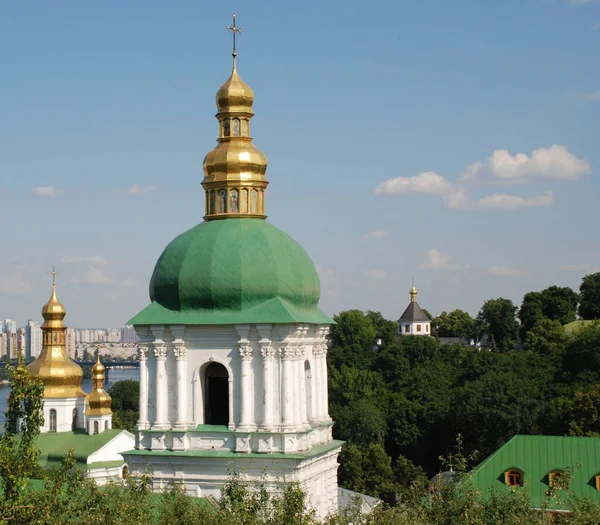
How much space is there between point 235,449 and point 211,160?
211 inches

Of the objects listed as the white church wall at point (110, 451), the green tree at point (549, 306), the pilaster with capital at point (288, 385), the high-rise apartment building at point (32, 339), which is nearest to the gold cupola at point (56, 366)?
the white church wall at point (110, 451)

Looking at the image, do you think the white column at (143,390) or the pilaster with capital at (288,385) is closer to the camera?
the pilaster with capital at (288,385)

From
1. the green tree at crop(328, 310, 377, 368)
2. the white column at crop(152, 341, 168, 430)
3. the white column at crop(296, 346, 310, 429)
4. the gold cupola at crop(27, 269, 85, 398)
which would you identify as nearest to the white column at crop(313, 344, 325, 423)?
the white column at crop(296, 346, 310, 429)

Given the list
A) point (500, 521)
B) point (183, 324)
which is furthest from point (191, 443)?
point (500, 521)

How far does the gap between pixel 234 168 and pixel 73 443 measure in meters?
17.4

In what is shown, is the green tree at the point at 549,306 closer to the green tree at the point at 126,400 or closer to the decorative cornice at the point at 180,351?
the green tree at the point at 126,400

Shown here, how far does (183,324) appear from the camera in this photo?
63.7 ft

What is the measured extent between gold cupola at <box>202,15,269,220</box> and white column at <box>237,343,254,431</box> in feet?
8.82

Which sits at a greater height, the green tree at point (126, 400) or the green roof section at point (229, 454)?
the green tree at point (126, 400)

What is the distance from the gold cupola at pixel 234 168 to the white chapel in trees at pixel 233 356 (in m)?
0.03

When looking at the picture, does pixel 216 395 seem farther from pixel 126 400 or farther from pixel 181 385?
pixel 126 400

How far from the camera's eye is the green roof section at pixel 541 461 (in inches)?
1184

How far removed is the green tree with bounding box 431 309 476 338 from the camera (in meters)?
Answer: 89.4

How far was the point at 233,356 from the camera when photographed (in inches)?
760
